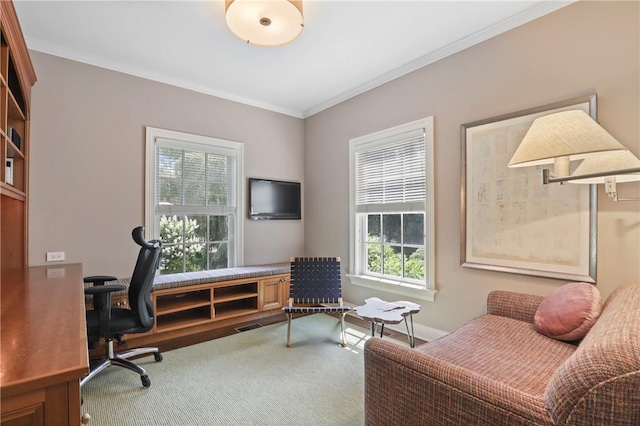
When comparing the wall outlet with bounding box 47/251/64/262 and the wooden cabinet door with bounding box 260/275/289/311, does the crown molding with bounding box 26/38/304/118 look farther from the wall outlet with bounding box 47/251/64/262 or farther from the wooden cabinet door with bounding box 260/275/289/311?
the wooden cabinet door with bounding box 260/275/289/311

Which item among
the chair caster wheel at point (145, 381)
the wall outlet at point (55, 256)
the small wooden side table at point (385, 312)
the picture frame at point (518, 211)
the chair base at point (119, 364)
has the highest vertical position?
the picture frame at point (518, 211)

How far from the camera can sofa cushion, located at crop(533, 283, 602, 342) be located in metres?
1.76

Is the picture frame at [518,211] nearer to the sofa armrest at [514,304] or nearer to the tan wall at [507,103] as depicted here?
the tan wall at [507,103]

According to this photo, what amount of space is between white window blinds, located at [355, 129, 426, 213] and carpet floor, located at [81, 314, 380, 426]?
155 cm

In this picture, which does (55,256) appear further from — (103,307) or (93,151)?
(103,307)

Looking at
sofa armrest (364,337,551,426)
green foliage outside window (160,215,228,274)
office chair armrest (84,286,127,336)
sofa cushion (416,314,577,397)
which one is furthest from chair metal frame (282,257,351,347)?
sofa armrest (364,337,551,426)

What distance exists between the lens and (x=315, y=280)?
3422 mm

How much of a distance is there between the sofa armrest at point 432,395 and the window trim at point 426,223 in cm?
179

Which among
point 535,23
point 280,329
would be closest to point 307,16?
point 535,23

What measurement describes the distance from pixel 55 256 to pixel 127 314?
1169 mm

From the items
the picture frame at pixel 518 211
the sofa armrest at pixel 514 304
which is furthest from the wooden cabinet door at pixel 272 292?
the sofa armrest at pixel 514 304

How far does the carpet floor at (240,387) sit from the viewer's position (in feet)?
6.35

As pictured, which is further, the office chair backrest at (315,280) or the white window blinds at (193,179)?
the white window blinds at (193,179)

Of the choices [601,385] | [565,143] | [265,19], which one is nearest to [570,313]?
[565,143]
